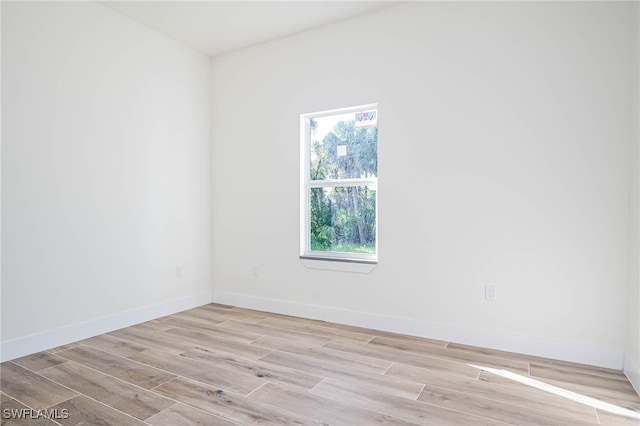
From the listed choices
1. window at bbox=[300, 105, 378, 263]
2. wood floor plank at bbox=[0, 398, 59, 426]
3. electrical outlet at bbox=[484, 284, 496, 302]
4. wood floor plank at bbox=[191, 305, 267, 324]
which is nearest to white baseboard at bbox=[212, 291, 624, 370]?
wood floor plank at bbox=[191, 305, 267, 324]

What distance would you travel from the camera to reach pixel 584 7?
2584mm

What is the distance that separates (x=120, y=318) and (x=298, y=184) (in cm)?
199

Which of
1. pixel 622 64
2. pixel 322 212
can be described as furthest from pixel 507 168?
pixel 322 212

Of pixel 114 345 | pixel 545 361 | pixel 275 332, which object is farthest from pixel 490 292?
pixel 114 345

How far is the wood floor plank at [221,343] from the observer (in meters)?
2.79

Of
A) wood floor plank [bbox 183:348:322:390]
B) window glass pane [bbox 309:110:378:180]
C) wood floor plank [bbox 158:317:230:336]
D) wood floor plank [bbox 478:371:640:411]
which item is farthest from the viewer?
window glass pane [bbox 309:110:378:180]

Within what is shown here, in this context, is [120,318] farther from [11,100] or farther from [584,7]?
[584,7]

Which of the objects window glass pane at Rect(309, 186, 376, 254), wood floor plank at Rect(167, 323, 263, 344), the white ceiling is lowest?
wood floor plank at Rect(167, 323, 263, 344)

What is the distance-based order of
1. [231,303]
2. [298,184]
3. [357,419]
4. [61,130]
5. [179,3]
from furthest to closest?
[231,303] → [298,184] → [179,3] → [61,130] → [357,419]

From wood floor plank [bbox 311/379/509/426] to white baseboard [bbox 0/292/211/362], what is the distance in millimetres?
2056

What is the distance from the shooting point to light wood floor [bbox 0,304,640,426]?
1.92 m

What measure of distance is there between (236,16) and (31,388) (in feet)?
10.2

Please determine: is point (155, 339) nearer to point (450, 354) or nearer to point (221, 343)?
point (221, 343)

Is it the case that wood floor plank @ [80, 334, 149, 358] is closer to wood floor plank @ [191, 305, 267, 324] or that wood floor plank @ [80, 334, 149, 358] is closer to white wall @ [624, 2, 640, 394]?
wood floor plank @ [191, 305, 267, 324]
